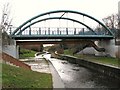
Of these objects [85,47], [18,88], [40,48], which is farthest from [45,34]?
[40,48]

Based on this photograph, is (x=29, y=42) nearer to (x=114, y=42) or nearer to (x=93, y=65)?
(x=114, y=42)

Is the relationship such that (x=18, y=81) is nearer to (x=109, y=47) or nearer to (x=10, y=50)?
(x=10, y=50)

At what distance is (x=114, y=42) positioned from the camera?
2478 inches

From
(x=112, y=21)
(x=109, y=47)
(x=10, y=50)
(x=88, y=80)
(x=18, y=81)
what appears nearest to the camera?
(x=18, y=81)

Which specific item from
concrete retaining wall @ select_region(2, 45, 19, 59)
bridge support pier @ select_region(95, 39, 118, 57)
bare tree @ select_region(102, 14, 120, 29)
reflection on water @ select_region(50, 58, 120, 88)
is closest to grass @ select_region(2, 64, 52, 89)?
reflection on water @ select_region(50, 58, 120, 88)

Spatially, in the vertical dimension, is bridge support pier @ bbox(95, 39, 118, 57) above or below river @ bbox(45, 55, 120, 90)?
above

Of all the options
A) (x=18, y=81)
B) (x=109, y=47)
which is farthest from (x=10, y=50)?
(x=18, y=81)

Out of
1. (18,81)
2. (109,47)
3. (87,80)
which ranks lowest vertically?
(87,80)

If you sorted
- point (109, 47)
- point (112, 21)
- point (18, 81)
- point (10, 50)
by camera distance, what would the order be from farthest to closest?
point (112, 21)
point (109, 47)
point (10, 50)
point (18, 81)

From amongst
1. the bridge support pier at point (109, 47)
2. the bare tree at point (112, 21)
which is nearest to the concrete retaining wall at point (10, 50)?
the bridge support pier at point (109, 47)

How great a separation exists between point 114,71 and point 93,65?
13506mm

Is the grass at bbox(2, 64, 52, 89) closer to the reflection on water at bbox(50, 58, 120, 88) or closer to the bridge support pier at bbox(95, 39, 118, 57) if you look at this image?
the reflection on water at bbox(50, 58, 120, 88)

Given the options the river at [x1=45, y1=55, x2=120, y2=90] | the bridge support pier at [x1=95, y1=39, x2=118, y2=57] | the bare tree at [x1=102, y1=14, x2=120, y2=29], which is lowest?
the river at [x1=45, y1=55, x2=120, y2=90]

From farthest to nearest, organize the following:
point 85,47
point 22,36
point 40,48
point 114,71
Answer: point 40,48 < point 85,47 < point 22,36 < point 114,71
